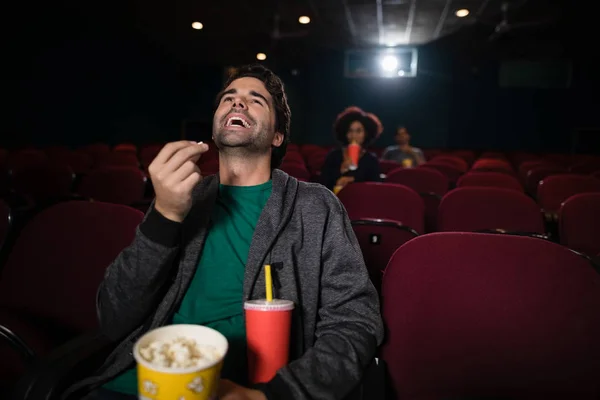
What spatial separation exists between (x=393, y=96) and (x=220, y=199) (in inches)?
490

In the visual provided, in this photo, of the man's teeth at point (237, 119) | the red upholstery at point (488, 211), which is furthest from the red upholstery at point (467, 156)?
the man's teeth at point (237, 119)

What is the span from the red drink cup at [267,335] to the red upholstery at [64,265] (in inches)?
29.8

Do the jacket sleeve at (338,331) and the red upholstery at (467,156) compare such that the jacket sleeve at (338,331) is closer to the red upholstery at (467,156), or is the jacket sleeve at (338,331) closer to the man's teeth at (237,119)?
the man's teeth at (237,119)

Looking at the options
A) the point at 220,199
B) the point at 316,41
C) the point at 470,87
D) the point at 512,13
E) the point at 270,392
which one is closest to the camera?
the point at 270,392

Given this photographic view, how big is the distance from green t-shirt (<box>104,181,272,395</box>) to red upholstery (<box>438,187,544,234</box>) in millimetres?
1703

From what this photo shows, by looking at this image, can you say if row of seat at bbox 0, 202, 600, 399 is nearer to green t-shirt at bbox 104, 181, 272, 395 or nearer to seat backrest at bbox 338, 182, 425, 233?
green t-shirt at bbox 104, 181, 272, 395

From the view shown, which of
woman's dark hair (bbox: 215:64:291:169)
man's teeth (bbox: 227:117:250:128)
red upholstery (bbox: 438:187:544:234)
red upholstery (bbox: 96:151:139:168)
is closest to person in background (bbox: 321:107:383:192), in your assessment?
red upholstery (bbox: 438:187:544:234)

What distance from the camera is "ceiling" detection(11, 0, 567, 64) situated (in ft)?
26.8

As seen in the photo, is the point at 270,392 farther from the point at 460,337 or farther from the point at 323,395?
the point at 460,337

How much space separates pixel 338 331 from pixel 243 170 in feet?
1.83

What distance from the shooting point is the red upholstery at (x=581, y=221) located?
8.55 feet

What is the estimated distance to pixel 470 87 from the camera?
12.6m

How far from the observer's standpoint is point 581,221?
8.62 feet

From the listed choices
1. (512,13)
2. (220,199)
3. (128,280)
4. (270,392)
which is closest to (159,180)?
(128,280)
